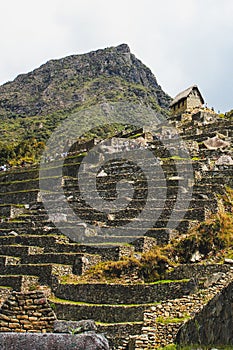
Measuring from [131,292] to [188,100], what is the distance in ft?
104

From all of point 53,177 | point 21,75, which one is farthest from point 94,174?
point 21,75

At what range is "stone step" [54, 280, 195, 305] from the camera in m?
17.3

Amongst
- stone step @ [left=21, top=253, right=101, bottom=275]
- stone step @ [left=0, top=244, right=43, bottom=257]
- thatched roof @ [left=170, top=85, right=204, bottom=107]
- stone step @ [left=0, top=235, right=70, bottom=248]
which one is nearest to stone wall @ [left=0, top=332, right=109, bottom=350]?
stone step @ [left=21, top=253, right=101, bottom=275]

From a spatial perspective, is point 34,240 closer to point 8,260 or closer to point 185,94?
point 8,260

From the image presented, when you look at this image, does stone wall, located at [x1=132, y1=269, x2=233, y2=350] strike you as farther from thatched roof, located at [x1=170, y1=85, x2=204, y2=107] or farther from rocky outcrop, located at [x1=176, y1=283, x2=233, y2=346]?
thatched roof, located at [x1=170, y1=85, x2=204, y2=107]

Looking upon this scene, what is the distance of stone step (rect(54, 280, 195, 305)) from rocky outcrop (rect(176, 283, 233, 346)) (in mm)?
8296

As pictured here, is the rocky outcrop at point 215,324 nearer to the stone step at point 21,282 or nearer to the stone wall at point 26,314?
the stone wall at point 26,314

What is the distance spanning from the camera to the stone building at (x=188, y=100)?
156 feet

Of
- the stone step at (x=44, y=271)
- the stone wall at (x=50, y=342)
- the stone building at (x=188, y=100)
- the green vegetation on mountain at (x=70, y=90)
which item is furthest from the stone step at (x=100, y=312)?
the green vegetation on mountain at (x=70, y=90)

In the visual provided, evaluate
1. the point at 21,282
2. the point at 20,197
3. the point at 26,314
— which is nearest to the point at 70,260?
the point at 21,282

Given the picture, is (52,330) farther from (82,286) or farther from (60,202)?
(60,202)

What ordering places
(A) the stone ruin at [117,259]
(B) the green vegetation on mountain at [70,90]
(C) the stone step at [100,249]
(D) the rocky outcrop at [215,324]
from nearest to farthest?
(D) the rocky outcrop at [215,324] → (A) the stone ruin at [117,259] → (C) the stone step at [100,249] → (B) the green vegetation on mountain at [70,90]

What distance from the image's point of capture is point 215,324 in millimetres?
7633

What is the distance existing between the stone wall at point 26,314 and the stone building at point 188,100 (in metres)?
41.6
